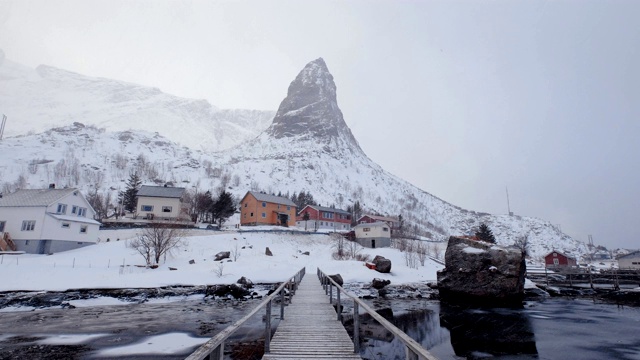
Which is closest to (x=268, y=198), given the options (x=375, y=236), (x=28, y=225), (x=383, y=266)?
(x=375, y=236)

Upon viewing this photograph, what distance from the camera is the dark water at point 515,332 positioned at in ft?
43.2

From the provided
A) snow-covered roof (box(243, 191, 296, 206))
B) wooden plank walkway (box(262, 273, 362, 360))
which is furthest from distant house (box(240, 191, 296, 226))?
wooden plank walkway (box(262, 273, 362, 360))

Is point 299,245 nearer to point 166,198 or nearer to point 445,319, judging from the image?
point 166,198

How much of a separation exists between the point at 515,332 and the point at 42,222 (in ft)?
161

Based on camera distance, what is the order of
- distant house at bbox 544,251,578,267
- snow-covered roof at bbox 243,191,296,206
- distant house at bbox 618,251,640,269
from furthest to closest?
1. distant house at bbox 544,251,578,267
2. distant house at bbox 618,251,640,269
3. snow-covered roof at bbox 243,191,296,206

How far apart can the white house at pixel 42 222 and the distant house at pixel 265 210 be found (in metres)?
29.5

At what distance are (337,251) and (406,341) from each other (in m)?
49.9

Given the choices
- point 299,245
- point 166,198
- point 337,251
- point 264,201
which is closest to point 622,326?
point 337,251

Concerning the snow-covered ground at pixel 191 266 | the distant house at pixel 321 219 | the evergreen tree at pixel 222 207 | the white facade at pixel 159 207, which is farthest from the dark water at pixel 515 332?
the distant house at pixel 321 219

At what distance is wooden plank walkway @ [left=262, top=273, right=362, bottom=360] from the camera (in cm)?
770

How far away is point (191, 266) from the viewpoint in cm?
3575

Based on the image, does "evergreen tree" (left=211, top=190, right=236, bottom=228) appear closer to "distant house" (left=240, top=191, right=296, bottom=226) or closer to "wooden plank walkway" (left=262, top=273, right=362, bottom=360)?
"distant house" (left=240, top=191, right=296, bottom=226)

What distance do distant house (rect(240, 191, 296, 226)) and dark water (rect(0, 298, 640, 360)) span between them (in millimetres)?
41228

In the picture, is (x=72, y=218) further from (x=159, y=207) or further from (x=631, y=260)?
(x=631, y=260)
